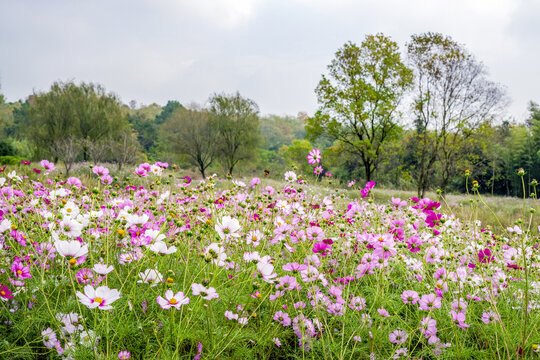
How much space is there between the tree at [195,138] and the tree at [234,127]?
2.11 ft

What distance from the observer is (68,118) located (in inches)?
885

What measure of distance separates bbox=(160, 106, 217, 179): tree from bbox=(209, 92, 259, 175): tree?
2.11ft

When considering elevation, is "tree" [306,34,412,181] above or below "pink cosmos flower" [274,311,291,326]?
above

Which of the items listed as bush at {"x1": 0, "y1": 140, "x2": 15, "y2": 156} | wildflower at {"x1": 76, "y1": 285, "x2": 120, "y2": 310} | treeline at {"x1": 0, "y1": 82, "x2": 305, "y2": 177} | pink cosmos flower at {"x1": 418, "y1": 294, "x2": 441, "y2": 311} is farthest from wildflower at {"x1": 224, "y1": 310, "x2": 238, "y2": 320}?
bush at {"x1": 0, "y1": 140, "x2": 15, "y2": 156}

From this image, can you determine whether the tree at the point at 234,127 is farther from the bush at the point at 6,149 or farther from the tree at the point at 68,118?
the bush at the point at 6,149

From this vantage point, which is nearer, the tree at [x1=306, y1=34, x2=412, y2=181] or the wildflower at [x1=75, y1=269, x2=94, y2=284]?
the wildflower at [x1=75, y1=269, x2=94, y2=284]

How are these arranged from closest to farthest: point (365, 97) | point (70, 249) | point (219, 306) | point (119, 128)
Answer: point (70, 249)
point (219, 306)
point (365, 97)
point (119, 128)

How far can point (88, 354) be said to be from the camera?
4.03 feet

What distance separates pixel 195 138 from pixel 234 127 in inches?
123

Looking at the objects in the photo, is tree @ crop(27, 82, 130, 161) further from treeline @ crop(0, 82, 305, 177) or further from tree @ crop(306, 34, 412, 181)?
tree @ crop(306, 34, 412, 181)

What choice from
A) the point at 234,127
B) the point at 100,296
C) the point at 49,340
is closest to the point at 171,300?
the point at 100,296

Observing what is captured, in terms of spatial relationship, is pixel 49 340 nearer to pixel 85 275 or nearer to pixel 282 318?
pixel 85 275

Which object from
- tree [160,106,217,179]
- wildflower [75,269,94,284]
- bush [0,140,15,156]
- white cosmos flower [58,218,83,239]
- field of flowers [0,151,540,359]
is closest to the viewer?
field of flowers [0,151,540,359]

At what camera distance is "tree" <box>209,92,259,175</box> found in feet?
80.7
